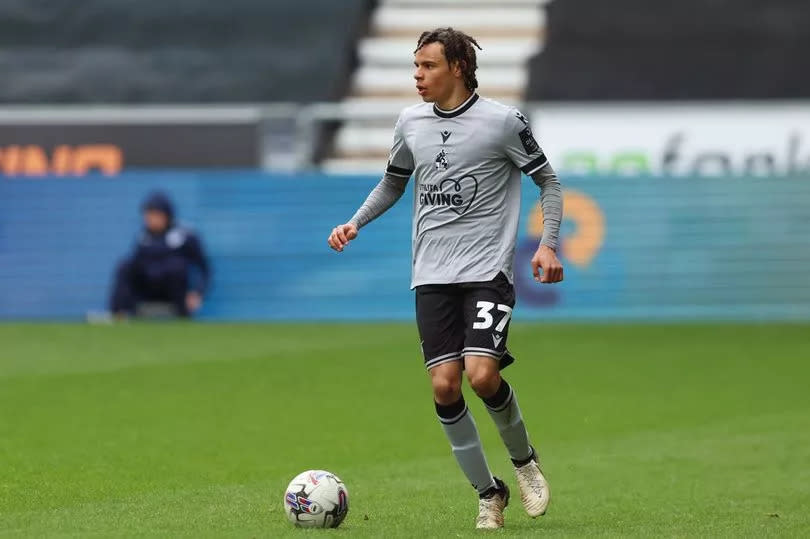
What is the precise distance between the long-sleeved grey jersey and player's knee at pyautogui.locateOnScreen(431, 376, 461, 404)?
0.42 m

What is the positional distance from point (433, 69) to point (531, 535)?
6.53 feet

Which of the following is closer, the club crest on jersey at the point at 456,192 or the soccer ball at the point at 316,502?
the soccer ball at the point at 316,502

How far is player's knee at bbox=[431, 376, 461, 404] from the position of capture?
7.14 meters

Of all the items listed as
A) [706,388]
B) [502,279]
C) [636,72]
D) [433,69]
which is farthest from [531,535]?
[636,72]

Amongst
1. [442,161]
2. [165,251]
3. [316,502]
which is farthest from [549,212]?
[165,251]

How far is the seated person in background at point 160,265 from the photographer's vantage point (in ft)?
69.1

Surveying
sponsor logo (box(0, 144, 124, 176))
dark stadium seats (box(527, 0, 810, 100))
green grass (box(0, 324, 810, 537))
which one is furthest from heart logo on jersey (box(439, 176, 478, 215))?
dark stadium seats (box(527, 0, 810, 100))

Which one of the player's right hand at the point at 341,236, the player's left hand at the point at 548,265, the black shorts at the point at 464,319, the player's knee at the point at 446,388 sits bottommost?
the player's knee at the point at 446,388

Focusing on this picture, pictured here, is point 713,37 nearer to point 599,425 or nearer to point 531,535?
point 599,425

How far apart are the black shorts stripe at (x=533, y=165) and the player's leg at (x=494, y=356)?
48 cm

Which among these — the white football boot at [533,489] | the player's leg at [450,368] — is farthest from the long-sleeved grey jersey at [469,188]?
the white football boot at [533,489]

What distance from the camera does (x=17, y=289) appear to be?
21.6m

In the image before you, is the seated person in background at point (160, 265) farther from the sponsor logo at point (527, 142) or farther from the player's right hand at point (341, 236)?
the sponsor logo at point (527, 142)

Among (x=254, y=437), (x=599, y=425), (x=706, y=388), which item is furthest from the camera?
(x=706, y=388)
